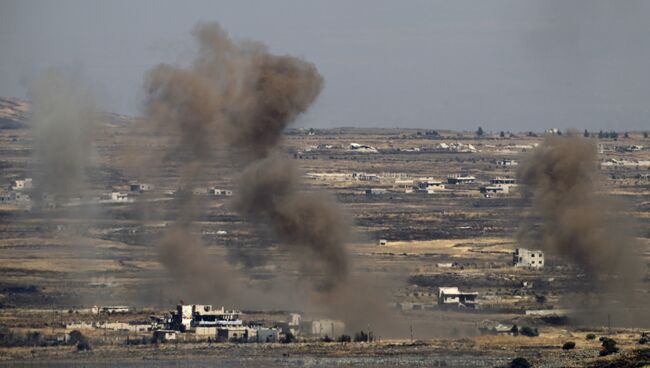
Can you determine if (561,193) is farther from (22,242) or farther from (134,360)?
(22,242)

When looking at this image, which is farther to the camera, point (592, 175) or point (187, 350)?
point (592, 175)

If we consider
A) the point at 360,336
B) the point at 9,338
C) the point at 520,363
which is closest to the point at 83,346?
the point at 9,338

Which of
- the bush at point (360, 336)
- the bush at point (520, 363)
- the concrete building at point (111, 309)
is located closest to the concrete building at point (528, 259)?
the concrete building at point (111, 309)

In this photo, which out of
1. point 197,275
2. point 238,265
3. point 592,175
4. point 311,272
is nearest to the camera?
point 311,272

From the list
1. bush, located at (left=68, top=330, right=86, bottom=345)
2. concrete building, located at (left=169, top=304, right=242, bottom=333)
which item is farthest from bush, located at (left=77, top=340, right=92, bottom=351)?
concrete building, located at (left=169, top=304, right=242, bottom=333)

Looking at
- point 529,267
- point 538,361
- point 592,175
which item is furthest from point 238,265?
point 538,361

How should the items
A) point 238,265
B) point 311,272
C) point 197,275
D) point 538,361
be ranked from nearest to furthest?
point 538,361 < point 311,272 < point 197,275 < point 238,265

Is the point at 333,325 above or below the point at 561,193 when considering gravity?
below
